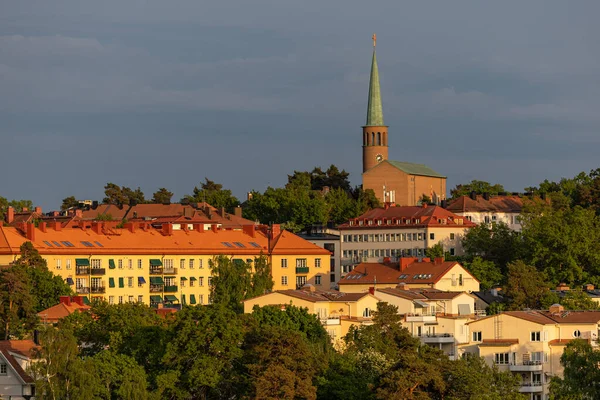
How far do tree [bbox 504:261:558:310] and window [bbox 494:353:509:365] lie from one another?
19.3 meters

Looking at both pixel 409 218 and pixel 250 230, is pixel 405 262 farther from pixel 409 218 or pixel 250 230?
pixel 409 218

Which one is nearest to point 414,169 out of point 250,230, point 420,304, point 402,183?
point 402,183

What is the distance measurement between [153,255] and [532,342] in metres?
40.3

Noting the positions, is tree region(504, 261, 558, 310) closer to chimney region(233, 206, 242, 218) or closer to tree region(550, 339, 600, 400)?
tree region(550, 339, 600, 400)

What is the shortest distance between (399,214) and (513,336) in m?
56.3

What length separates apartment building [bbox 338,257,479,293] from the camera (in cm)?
12675

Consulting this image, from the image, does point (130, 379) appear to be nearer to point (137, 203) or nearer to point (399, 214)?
point (399, 214)

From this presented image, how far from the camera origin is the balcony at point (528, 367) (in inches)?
3871

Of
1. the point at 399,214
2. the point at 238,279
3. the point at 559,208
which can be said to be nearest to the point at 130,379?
the point at 238,279

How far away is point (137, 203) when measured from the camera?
184 meters

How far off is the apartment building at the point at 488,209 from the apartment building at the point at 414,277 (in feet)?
101

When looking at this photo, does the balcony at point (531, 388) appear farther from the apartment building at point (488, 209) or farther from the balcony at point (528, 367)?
the apartment building at point (488, 209)

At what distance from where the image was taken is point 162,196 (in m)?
191

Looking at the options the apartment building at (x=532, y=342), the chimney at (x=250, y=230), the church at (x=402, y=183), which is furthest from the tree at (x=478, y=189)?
the apartment building at (x=532, y=342)
